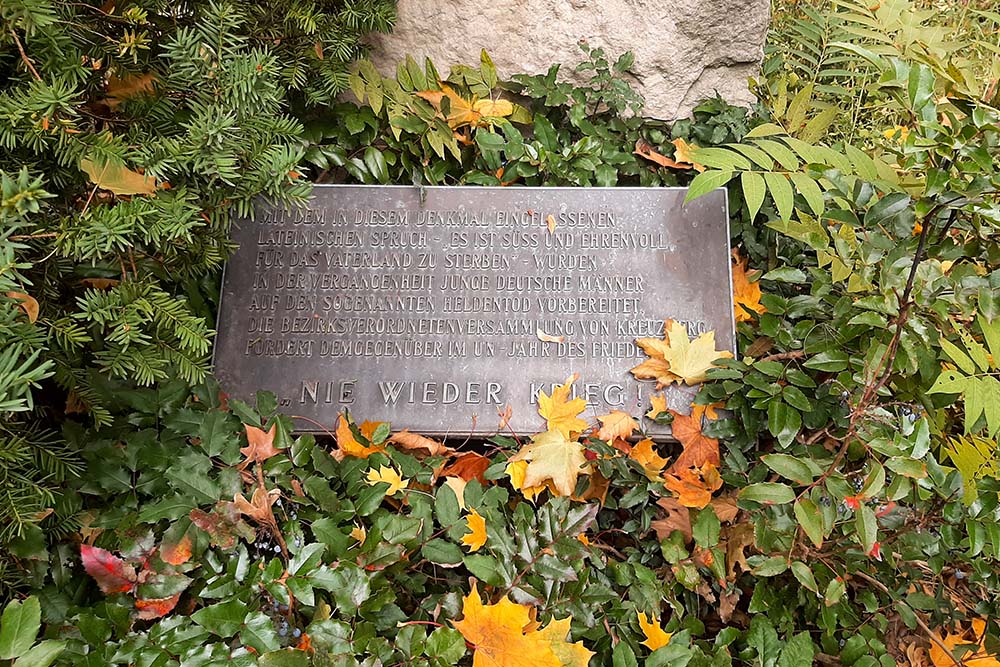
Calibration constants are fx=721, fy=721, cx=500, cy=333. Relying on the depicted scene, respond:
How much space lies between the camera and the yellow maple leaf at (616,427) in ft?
7.41

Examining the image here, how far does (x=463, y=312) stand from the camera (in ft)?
8.00

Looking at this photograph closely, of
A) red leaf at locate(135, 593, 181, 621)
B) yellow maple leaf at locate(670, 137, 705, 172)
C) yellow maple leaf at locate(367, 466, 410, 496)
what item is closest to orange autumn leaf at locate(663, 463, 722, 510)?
yellow maple leaf at locate(367, 466, 410, 496)

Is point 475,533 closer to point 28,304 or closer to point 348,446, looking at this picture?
point 348,446

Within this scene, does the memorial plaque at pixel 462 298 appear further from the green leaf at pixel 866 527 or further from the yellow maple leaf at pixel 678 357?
the green leaf at pixel 866 527

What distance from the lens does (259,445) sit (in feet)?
6.54

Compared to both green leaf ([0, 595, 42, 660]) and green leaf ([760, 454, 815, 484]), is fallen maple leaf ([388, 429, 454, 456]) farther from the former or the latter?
green leaf ([0, 595, 42, 660])

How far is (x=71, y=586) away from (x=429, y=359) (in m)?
1.16

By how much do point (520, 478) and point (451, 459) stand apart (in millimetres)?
292

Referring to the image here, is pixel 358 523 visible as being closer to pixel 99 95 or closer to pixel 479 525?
pixel 479 525

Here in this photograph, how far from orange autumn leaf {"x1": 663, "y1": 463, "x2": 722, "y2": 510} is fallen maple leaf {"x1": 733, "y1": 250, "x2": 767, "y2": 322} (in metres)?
0.64

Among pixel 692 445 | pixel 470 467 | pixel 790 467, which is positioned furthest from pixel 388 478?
pixel 790 467

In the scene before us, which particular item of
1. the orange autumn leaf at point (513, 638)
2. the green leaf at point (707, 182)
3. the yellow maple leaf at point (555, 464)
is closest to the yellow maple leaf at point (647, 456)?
the yellow maple leaf at point (555, 464)

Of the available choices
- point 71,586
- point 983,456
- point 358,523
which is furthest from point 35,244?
point 983,456

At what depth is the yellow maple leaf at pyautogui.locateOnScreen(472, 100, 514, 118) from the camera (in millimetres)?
2824
